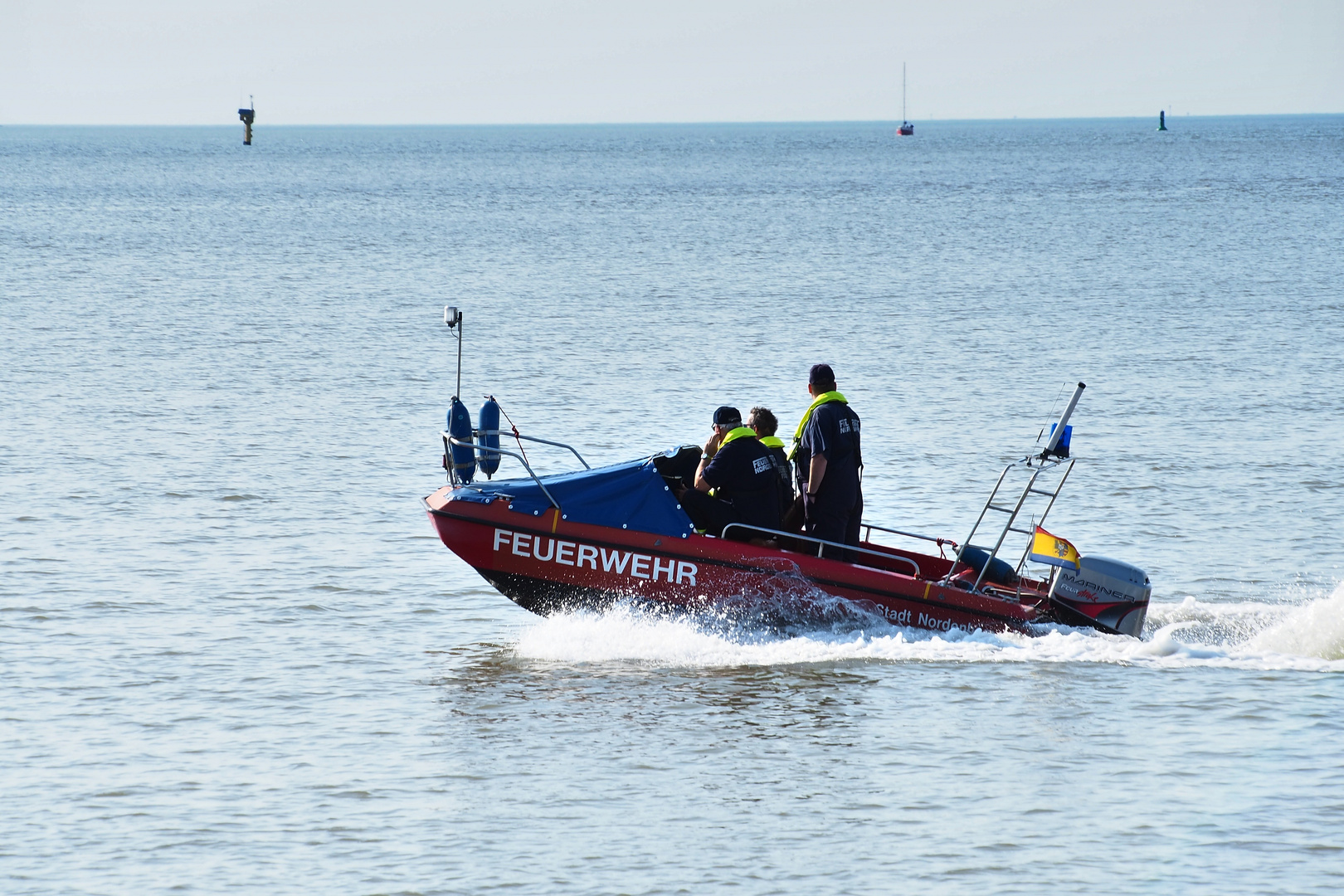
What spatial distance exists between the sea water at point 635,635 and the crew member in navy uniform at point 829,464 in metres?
0.65

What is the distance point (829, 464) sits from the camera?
985 centimetres

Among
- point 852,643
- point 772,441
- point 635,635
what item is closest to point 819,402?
point 772,441

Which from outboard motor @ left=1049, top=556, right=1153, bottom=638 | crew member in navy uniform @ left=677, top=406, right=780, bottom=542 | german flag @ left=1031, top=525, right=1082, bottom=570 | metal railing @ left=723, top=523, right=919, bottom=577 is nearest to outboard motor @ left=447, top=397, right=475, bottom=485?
crew member in navy uniform @ left=677, top=406, right=780, bottom=542

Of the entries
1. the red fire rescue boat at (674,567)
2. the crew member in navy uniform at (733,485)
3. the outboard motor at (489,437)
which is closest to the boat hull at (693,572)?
the red fire rescue boat at (674,567)

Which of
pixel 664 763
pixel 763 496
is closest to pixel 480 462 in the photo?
pixel 763 496

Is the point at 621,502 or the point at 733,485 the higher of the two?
the point at 733,485

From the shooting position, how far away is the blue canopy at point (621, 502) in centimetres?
978

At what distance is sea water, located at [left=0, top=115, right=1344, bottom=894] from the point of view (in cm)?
717

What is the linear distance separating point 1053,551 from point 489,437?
12.4 ft

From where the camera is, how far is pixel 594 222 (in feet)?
188

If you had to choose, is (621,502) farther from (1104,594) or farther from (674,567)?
(1104,594)

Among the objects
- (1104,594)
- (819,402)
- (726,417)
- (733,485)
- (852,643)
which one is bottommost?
(852,643)

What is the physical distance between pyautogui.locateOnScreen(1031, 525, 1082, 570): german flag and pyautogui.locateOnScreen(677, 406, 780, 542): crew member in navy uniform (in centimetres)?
169

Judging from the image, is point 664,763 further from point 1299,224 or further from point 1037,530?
point 1299,224
